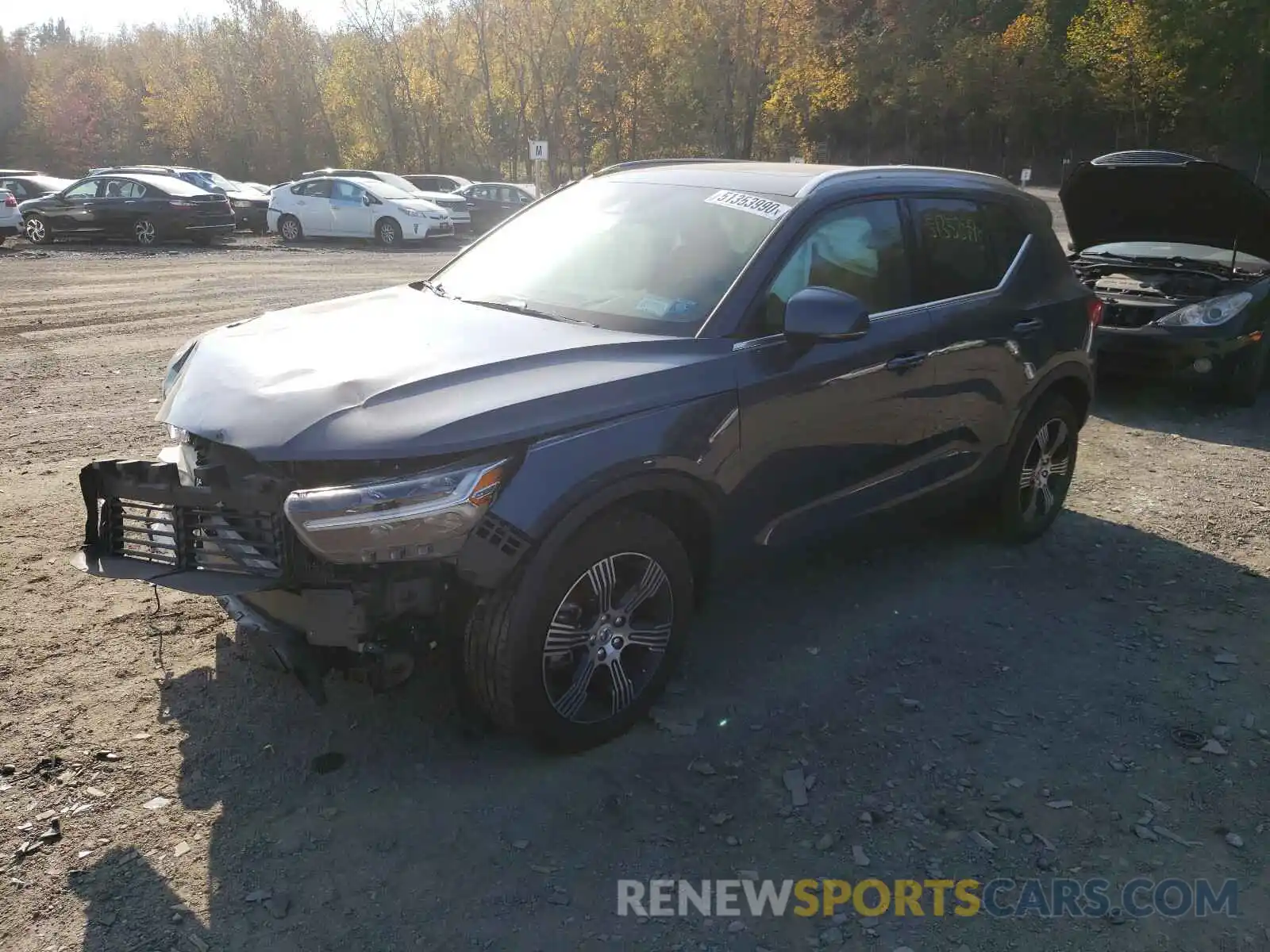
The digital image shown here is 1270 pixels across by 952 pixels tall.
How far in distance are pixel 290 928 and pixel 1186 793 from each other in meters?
2.81

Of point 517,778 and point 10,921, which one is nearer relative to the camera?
point 10,921

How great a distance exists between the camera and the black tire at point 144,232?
71.7ft

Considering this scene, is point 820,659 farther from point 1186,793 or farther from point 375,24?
point 375,24

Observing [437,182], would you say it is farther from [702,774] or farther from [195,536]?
[702,774]

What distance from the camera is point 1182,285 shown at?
8.62m

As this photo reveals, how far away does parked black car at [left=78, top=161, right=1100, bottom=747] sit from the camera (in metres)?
2.94

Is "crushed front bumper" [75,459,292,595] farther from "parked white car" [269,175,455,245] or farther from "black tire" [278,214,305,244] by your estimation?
"black tire" [278,214,305,244]

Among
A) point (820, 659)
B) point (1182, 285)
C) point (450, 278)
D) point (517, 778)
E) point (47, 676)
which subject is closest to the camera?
point (517, 778)

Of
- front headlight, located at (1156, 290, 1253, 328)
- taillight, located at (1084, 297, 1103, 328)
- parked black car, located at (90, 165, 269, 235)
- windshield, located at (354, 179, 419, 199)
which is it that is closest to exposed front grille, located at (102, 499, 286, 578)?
taillight, located at (1084, 297, 1103, 328)

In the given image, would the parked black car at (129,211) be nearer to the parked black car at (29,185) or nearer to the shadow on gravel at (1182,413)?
the parked black car at (29,185)

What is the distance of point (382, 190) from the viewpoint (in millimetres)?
24234

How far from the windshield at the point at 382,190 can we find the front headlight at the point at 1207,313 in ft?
63.2

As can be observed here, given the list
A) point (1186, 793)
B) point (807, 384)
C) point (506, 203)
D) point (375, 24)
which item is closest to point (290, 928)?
point (807, 384)

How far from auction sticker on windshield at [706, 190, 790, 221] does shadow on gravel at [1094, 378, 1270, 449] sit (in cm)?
527
